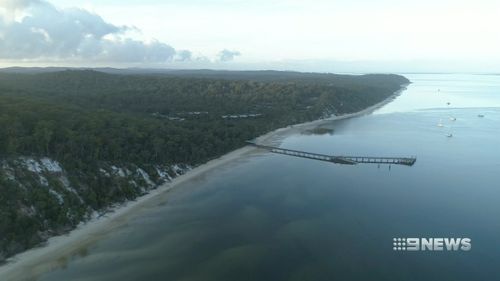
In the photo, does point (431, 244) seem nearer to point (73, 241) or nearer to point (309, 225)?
point (309, 225)

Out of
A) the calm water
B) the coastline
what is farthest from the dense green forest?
the calm water

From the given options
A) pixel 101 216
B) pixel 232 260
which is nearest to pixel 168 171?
pixel 101 216

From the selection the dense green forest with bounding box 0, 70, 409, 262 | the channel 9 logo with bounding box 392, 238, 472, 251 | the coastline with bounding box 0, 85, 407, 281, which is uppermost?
the dense green forest with bounding box 0, 70, 409, 262

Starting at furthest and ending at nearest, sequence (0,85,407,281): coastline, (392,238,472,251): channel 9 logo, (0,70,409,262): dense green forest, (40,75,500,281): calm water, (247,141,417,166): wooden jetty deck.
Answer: (247,141,417,166): wooden jetty deck → (0,70,409,262): dense green forest → (392,238,472,251): channel 9 logo → (40,75,500,281): calm water → (0,85,407,281): coastline

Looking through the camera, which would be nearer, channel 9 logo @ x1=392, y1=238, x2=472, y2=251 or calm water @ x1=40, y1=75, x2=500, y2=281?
calm water @ x1=40, y1=75, x2=500, y2=281

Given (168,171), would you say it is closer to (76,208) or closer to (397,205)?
(76,208)

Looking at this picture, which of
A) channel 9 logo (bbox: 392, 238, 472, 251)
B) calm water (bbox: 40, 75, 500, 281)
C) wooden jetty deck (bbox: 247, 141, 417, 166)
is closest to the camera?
calm water (bbox: 40, 75, 500, 281)

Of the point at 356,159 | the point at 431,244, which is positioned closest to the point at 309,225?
the point at 431,244

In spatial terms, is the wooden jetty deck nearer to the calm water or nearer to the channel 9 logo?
the calm water
